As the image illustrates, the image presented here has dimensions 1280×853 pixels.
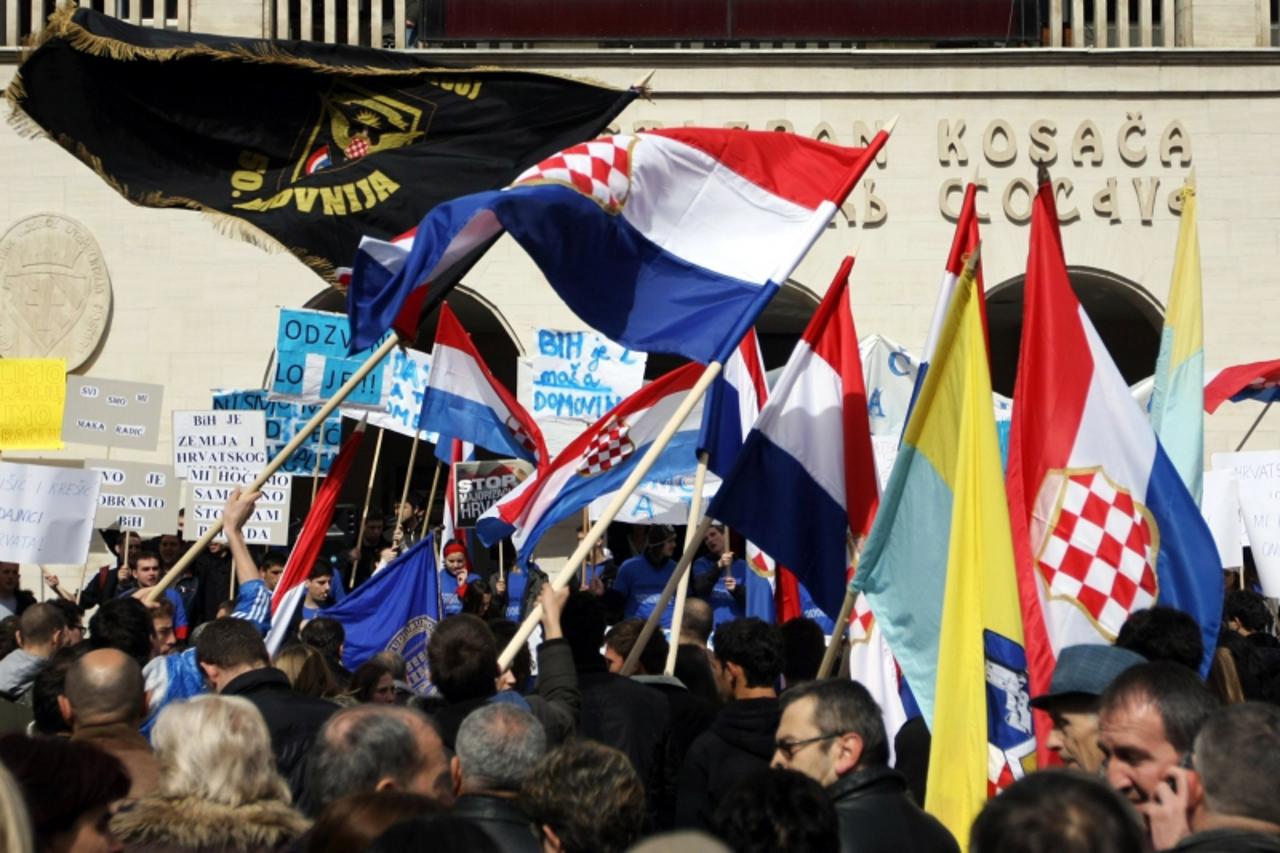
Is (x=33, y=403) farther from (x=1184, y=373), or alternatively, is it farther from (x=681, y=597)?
(x=1184, y=373)

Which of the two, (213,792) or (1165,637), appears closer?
(213,792)

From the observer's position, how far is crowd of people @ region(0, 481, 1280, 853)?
12.5 feet

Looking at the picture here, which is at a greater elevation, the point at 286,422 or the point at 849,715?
the point at 286,422

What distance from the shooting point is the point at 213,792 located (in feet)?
14.7

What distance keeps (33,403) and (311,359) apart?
2.14 meters

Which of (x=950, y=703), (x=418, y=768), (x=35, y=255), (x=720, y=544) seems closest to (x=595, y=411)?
(x=720, y=544)

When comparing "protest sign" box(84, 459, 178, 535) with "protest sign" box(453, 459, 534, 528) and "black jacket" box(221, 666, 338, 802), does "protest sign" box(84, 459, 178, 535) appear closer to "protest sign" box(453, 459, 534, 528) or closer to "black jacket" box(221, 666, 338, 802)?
"protest sign" box(453, 459, 534, 528)

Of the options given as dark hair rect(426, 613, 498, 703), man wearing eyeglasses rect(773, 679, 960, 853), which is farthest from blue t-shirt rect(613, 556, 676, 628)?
man wearing eyeglasses rect(773, 679, 960, 853)

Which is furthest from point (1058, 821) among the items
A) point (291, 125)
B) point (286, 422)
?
point (286, 422)

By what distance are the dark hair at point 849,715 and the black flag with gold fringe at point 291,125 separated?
4488mm

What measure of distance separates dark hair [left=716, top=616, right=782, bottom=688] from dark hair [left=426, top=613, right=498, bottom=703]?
0.76 meters

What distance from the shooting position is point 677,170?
344 inches

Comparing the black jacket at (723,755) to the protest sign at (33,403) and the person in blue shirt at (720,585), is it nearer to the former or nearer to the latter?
the person in blue shirt at (720,585)

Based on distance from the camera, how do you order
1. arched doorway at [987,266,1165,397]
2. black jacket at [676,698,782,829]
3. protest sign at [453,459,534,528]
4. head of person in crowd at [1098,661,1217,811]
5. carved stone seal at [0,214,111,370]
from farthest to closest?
arched doorway at [987,266,1165,397] → carved stone seal at [0,214,111,370] → protest sign at [453,459,534,528] → black jacket at [676,698,782,829] → head of person in crowd at [1098,661,1217,811]
